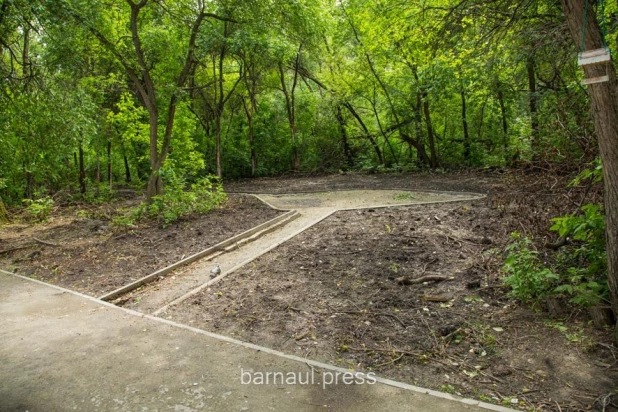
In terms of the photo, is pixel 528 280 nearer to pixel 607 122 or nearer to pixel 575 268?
pixel 575 268

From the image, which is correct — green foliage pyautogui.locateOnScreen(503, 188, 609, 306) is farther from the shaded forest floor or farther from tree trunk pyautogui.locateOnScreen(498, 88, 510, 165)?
tree trunk pyautogui.locateOnScreen(498, 88, 510, 165)

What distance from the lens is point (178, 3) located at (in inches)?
380

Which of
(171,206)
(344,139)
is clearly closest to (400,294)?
(171,206)

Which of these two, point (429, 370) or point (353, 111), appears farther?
point (353, 111)

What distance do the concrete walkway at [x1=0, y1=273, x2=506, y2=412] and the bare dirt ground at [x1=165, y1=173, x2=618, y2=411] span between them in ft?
1.00

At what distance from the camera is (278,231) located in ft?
26.1

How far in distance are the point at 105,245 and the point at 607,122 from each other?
25.7 ft

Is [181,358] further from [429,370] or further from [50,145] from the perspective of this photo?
[50,145]

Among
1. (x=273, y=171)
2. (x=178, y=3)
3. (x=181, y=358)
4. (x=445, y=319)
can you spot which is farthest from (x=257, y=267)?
(x=273, y=171)

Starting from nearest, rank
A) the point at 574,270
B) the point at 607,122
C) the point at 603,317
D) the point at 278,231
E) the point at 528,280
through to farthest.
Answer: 1. the point at 607,122
2. the point at 603,317
3. the point at 574,270
4. the point at 528,280
5. the point at 278,231

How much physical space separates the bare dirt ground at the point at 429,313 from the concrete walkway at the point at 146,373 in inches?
12.0

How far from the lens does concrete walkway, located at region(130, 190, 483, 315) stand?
5113 millimetres

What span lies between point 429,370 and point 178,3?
1005 cm

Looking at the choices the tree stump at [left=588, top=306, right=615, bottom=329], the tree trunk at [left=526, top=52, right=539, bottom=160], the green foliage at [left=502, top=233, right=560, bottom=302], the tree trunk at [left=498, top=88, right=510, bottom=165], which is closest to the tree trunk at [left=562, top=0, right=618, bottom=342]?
the tree stump at [left=588, top=306, right=615, bottom=329]
